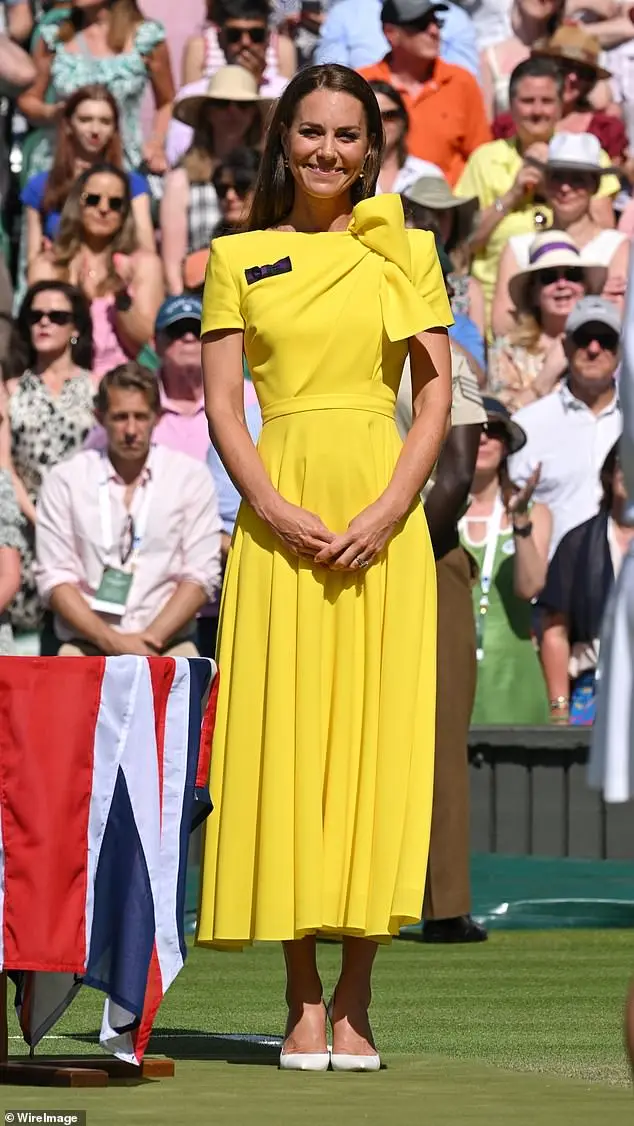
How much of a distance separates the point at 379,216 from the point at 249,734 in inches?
51.2

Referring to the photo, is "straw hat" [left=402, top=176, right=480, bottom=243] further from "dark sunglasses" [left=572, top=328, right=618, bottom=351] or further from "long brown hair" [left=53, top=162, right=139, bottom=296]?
"long brown hair" [left=53, top=162, right=139, bottom=296]

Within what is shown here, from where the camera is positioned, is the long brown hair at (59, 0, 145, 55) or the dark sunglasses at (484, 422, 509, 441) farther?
the long brown hair at (59, 0, 145, 55)

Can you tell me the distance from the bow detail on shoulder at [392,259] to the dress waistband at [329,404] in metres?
0.16

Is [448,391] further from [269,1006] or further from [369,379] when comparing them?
[269,1006]

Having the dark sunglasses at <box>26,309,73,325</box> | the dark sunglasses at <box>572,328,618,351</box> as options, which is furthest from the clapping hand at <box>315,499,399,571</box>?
the dark sunglasses at <box>26,309,73,325</box>

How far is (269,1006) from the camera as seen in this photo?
23.5 feet

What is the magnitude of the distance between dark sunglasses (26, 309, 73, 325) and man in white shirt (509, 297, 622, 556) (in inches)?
95.2

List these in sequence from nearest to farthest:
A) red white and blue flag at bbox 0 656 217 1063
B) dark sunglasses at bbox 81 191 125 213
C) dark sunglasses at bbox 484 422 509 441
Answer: red white and blue flag at bbox 0 656 217 1063, dark sunglasses at bbox 484 422 509 441, dark sunglasses at bbox 81 191 125 213

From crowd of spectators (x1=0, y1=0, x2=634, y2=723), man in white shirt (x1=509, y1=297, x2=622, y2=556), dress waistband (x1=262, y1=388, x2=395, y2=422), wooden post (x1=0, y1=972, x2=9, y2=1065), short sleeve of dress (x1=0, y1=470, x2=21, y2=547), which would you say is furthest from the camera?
man in white shirt (x1=509, y1=297, x2=622, y2=556)

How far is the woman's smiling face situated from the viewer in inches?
233

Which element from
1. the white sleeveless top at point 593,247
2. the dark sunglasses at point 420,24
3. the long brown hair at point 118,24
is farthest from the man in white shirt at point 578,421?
the long brown hair at point 118,24

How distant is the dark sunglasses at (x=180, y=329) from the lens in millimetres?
12492

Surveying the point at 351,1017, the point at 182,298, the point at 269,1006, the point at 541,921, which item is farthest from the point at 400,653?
the point at 182,298

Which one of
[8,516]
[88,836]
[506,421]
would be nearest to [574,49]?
[506,421]
